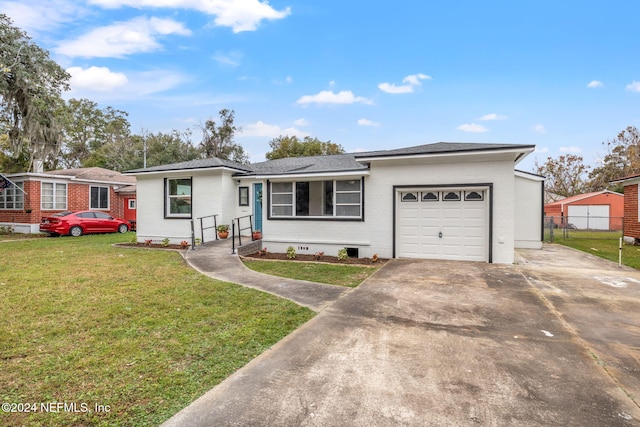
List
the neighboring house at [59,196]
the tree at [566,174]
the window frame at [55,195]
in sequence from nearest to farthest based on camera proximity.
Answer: the neighboring house at [59,196], the window frame at [55,195], the tree at [566,174]

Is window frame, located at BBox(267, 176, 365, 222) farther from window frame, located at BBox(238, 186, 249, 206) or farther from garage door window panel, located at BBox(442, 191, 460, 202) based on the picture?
window frame, located at BBox(238, 186, 249, 206)

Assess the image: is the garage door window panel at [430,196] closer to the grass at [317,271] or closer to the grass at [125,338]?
the grass at [317,271]

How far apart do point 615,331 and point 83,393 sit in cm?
610

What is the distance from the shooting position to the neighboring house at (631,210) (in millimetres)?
14039

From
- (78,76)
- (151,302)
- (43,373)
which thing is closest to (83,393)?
(43,373)

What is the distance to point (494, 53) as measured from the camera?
1376 centimetres

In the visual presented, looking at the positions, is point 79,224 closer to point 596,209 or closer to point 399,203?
point 399,203

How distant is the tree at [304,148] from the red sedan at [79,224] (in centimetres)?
1751

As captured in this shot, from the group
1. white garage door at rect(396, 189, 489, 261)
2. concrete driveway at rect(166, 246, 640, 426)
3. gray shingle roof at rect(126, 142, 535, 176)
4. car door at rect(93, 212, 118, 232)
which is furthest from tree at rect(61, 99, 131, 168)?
concrete driveway at rect(166, 246, 640, 426)

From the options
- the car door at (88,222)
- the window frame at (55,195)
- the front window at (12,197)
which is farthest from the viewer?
the front window at (12,197)

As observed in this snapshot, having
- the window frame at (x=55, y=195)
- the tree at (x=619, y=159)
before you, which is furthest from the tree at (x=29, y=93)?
the tree at (x=619, y=159)

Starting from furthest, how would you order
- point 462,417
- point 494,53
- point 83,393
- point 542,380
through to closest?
point 494,53, point 542,380, point 83,393, point 462,417

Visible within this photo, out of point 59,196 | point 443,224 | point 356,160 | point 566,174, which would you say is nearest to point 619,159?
point 566,174

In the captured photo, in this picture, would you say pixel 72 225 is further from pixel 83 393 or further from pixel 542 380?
pixel 542 380
